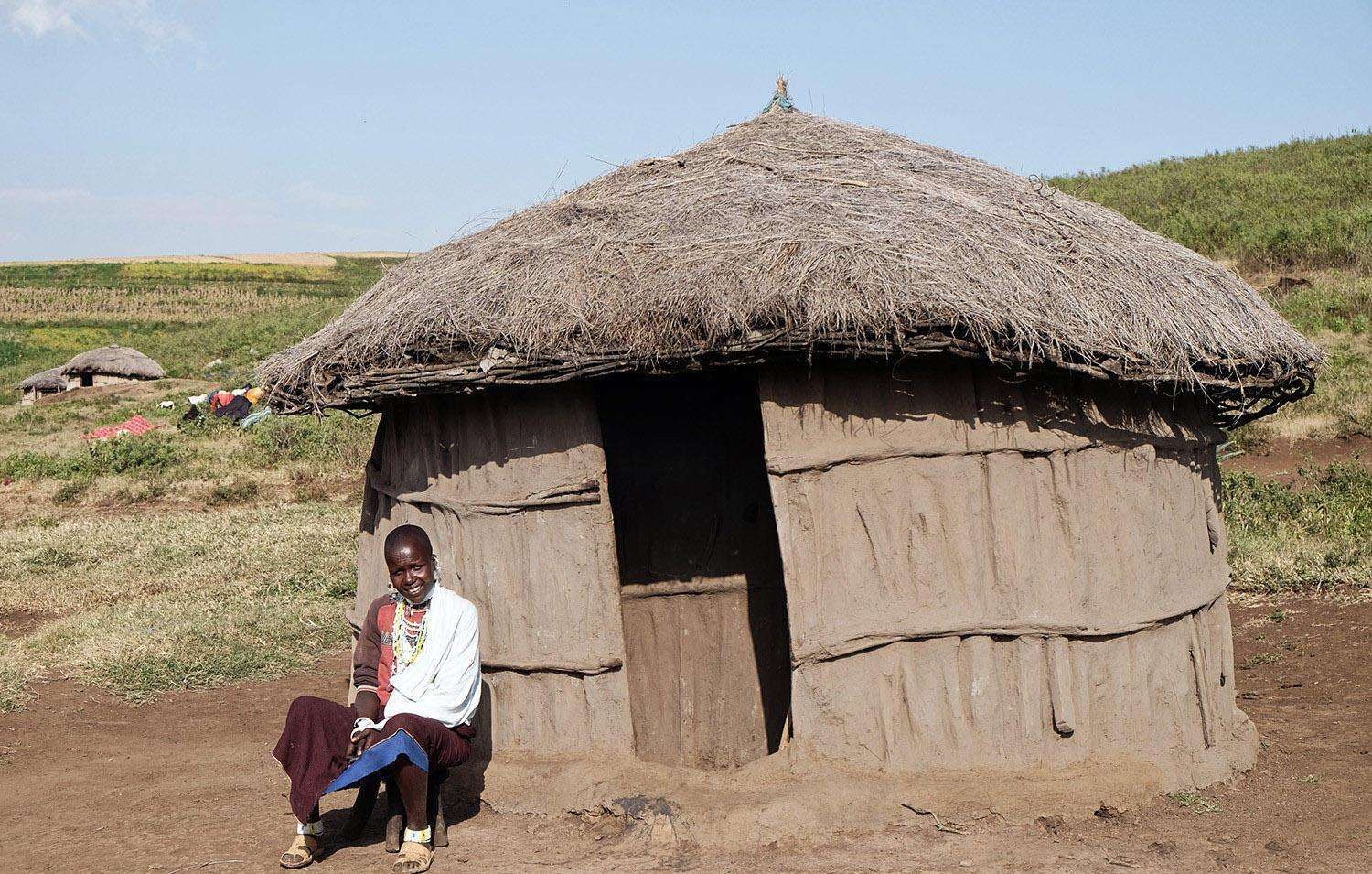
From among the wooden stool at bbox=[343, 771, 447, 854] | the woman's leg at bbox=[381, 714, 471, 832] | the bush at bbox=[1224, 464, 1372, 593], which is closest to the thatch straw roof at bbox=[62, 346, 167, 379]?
the bush at bbox=[1224, 464, 1372, 593]

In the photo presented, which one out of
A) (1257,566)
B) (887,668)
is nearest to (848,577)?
(887,668)

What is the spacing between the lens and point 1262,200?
25.6 m

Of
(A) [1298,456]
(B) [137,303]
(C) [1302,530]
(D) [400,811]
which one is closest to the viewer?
(D) [400,811]

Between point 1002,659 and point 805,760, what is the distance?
919mm

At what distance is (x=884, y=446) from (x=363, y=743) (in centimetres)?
235

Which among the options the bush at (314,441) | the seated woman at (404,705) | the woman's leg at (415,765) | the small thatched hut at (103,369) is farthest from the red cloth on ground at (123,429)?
the woman's leg at (415,765)

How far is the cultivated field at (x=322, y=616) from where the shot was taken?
4.73 meters

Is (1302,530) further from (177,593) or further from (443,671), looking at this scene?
(177,593)

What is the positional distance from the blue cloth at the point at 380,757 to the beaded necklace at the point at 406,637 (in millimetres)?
338

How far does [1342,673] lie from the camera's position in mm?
7051

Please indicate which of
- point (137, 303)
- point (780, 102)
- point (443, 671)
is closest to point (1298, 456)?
point (780, 102)

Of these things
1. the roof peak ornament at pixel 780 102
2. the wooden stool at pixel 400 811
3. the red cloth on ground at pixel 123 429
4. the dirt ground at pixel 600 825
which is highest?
the roof peak ornament at pixel 780 102

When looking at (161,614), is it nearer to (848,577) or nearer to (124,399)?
(848,577)

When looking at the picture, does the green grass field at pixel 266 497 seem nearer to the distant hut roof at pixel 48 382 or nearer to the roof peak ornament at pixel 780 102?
the distant hut roof at pixel 48 382
